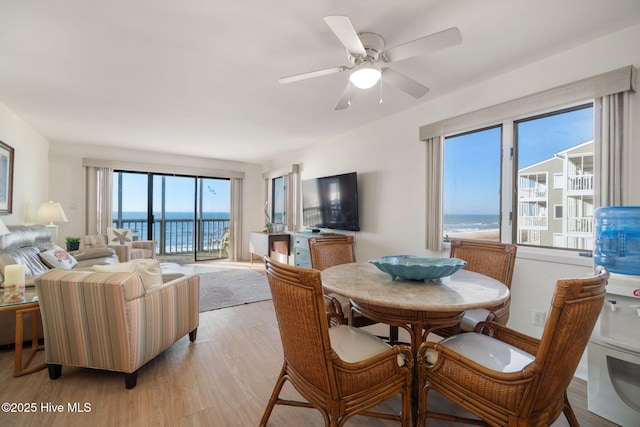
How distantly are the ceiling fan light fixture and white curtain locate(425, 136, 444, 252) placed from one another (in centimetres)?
137

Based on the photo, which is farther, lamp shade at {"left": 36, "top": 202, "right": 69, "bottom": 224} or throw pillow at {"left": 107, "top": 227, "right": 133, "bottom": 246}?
throw pillow at {"left": 107, "top": 227, "right": 133, "bottom": 246}

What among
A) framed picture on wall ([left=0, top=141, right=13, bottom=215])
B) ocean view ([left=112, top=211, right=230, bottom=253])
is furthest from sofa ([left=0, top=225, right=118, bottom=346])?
ocean view ([left=112, top=211, right=230, bottom=253])

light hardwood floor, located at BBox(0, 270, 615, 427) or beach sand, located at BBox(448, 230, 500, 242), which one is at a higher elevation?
beach sand, located at BBox(448, 230, 500, 242)

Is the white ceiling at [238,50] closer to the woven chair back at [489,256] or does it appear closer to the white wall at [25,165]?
the white wall at [25,165]

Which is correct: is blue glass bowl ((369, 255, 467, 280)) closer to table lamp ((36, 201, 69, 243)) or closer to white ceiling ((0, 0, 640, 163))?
white ceiling ((0, 0, 640, 163))

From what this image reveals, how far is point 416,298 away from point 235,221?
19.6ft

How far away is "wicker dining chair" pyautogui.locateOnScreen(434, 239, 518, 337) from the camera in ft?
5.85

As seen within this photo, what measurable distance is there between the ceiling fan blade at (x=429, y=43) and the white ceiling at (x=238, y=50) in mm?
221

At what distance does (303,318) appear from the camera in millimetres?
1092

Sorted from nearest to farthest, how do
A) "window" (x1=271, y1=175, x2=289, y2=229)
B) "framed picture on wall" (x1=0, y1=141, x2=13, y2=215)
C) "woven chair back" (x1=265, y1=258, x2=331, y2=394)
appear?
"woven chair back" (x1=265, y1=258, x2=331, y2=394), "framed picture on wall" (x1=0, y1=141, x2=13, y2=215), "window" (x1=271, y1=175, x2=289, y2=229)

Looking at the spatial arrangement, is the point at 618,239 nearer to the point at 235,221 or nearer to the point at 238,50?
the point at 238,50

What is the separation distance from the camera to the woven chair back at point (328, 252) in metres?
2.43

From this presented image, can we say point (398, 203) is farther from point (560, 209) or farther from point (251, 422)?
point (251, 422)

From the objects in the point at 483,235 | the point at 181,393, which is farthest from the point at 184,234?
the point at 483,235
